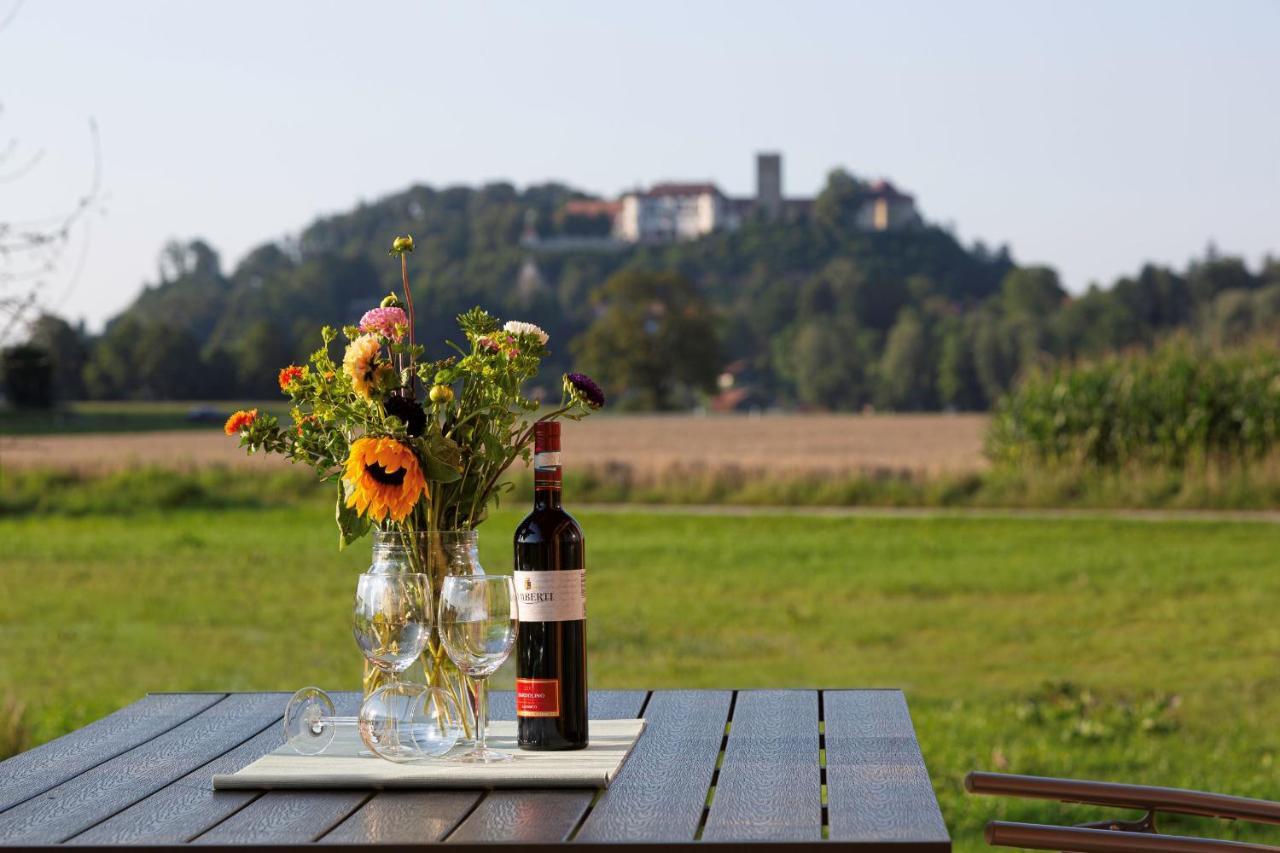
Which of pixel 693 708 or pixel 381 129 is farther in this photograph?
pixel 381 129

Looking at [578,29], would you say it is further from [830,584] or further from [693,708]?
[693,708]

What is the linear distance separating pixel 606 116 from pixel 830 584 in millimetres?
18577

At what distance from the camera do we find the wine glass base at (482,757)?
6.31ft

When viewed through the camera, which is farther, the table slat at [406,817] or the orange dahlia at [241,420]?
the orange dahlia at [241,420]

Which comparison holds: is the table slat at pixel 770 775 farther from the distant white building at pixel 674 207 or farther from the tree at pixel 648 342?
the distant white building at pixel 674 207

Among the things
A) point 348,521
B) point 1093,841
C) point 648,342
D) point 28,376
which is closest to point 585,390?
point 348,521

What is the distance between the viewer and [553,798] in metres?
1.77

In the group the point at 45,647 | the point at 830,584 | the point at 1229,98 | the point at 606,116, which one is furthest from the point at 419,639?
the point at 606,116

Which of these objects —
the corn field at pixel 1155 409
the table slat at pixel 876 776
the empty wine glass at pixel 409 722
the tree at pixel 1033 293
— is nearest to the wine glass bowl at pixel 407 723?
the empty wine glass at pixel 409 722

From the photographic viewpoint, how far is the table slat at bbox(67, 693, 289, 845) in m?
1.62

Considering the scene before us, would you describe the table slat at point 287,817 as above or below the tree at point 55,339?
below

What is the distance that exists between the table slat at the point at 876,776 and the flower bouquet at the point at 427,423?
0.50m

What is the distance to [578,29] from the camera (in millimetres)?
16875

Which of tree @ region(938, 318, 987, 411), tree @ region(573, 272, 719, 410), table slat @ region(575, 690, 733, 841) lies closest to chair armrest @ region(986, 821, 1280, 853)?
table slat @ region(575, 690, 733, 841)
